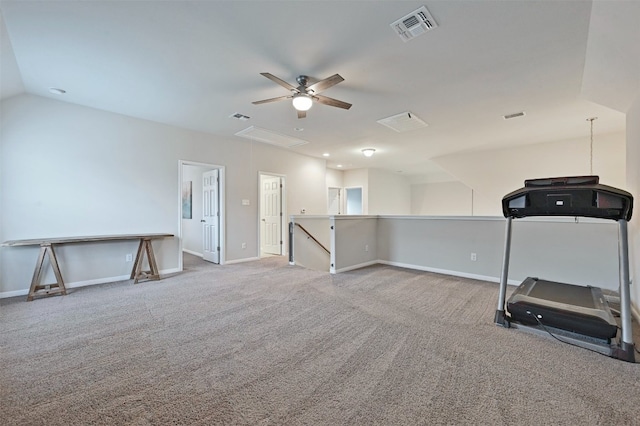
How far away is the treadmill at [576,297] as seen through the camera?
213cm

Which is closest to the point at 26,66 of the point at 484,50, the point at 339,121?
the point at 339,121

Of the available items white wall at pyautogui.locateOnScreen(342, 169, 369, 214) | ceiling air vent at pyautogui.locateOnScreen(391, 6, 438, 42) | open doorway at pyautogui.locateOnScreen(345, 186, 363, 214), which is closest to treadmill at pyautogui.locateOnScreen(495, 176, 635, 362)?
ceiling air vent at pyautogui.locateOnScreen(391, 6, 438, 42)

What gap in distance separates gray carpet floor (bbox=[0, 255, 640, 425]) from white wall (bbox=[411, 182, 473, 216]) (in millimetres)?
6655

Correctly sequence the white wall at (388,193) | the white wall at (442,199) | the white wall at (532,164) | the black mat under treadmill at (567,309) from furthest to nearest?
the white wall at (388,193) → the white wall at (442,199) → the white wall at (532,164) → the black mat under treadmill at (567,309)

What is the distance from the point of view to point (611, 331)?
217 cm

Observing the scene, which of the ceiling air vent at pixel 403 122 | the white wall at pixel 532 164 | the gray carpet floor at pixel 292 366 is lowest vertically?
the gray carpet floor at pixel 292 366

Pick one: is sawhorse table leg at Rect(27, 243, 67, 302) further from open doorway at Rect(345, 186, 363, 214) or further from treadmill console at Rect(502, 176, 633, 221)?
open doorway at Rect(345, 186, 363, 214)

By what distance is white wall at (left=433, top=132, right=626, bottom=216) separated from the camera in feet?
17.0

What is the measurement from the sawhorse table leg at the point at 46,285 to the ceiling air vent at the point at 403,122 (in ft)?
17.5

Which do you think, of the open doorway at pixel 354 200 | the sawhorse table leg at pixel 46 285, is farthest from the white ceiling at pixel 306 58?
the open doorway at pixel 354 200

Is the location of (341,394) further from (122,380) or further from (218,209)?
(218,209)

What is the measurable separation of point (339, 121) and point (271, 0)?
275 centimetres

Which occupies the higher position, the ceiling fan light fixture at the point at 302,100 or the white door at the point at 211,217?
the ceiling fan light fixture at the point at 302,100

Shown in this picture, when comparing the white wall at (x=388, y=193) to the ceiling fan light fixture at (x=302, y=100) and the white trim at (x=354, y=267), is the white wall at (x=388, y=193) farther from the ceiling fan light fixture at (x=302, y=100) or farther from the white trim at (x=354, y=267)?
the ceiling fan light fixture at (x=302, y=100)
